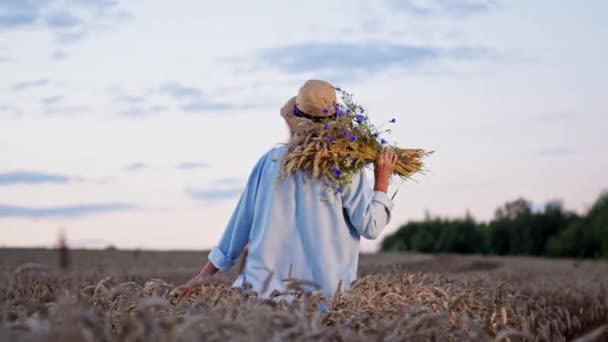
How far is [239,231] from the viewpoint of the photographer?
240 inches

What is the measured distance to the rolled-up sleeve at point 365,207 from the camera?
224 inches

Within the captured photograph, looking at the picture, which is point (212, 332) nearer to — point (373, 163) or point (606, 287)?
point (373, 163)

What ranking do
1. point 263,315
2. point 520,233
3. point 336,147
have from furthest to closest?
point 520,233
point 336,147
point 263,315

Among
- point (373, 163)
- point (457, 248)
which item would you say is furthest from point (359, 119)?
point (457, 248)

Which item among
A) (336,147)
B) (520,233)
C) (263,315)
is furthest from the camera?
(520,233)

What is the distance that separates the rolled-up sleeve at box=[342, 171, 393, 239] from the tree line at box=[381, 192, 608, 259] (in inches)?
901

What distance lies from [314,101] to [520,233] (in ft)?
85.3

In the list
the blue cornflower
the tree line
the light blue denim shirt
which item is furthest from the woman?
the tree line

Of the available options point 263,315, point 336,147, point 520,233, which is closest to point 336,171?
point 336,147

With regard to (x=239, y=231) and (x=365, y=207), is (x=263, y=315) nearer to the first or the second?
(x=365, y=207)

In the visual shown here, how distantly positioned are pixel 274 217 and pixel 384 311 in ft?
5.28

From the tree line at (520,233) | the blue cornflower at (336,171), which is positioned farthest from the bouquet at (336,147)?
the tree line at (520,233)

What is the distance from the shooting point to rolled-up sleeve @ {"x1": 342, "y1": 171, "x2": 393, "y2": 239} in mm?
5680

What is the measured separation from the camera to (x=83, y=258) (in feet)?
55.1
